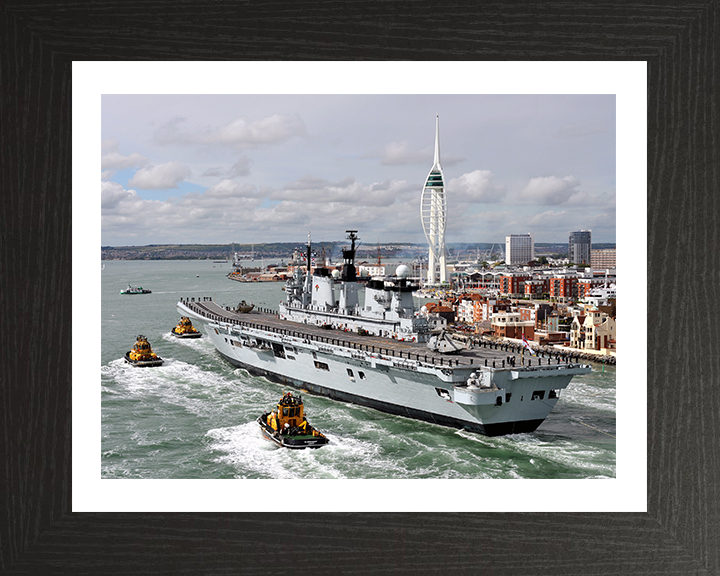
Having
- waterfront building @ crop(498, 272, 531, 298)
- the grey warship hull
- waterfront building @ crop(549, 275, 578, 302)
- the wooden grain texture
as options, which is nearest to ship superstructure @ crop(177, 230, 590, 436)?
the grey warship hull

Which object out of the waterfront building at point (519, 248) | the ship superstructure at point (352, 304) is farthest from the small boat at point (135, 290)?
the waterfront building at point (519, 248)

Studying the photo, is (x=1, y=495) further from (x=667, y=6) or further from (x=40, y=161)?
(x=667, y=6)

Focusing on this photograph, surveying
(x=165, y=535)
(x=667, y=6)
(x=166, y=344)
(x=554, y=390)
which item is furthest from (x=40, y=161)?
(x=166, y=344)

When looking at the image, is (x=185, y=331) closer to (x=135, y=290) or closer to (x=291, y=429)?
(x=135, y=290)

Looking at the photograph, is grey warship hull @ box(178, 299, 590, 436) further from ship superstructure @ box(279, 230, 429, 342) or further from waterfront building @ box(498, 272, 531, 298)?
waterfront building @ box(498, 272, 531, 298)

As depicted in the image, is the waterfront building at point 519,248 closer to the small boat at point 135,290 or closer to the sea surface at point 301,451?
the sea surface at point 301,451

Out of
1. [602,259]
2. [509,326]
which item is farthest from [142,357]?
[602,259]
